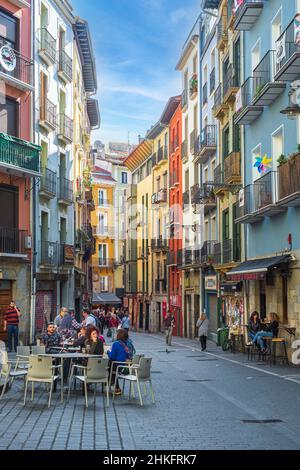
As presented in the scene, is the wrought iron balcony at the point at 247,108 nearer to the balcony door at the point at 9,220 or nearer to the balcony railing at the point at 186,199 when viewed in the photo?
the balcony door at the point at 9,220

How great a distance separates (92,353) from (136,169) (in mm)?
54193

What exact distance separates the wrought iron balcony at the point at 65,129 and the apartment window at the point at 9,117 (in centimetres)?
563

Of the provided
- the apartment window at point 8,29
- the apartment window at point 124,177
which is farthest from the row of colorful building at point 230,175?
the apartment window at point 124,177

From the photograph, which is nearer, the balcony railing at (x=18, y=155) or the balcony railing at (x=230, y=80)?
the balcony railing at (x=18, y=155)

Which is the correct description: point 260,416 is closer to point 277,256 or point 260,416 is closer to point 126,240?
point 277,256

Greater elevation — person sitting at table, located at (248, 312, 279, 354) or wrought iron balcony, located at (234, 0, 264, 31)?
wrought iron balcony, located at (234, 0, 264, 31)

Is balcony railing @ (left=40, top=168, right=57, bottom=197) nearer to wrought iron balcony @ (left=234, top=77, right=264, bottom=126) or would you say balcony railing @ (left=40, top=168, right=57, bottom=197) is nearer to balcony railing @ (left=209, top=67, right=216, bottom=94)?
wrought iron balcony @ (left=234, top=77, right=264, bottom=126)

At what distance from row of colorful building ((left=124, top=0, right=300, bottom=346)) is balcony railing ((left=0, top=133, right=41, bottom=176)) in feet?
25.9

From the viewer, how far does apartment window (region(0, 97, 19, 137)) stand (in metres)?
27.8

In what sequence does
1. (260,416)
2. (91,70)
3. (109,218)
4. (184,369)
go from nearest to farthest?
(260,416) < (184,369) < (91,70) < (109,218)

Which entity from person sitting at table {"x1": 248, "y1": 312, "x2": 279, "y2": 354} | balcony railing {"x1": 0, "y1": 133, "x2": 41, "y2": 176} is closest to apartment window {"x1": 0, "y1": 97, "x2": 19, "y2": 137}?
balcony railing {"x1": 0, "y1": 133, "x2": 41, "y2": 176}

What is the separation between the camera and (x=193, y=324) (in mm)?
42688

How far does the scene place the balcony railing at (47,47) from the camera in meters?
30.8

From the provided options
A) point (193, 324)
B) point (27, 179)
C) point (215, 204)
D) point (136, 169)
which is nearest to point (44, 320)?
point (27, 179)
